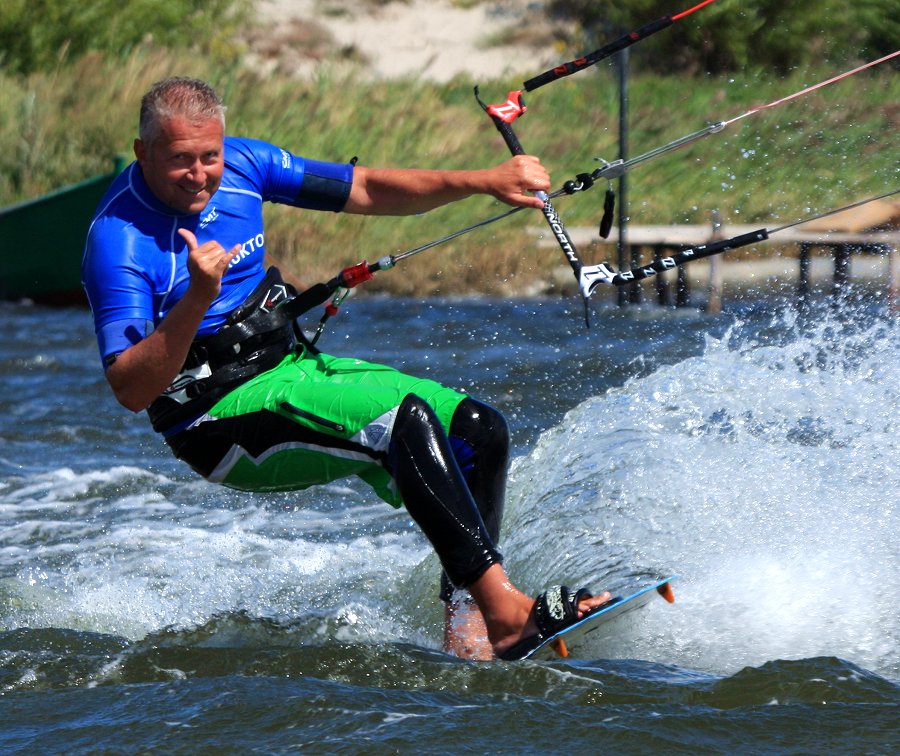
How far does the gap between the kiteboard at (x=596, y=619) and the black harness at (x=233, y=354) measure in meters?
1.10

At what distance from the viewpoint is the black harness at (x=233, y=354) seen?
4.09m

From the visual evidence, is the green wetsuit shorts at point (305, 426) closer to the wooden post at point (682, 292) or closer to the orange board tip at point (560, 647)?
the orange board tip at point (560, 647)

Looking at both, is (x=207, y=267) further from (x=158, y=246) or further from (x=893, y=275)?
(x=893, y=275)

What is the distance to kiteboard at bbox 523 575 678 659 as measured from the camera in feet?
12.3

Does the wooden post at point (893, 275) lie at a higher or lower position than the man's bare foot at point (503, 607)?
higher

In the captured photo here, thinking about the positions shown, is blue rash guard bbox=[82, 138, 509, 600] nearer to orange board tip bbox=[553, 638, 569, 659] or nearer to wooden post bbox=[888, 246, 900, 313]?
orange board tip bbox=[553, 638, 569, 659]

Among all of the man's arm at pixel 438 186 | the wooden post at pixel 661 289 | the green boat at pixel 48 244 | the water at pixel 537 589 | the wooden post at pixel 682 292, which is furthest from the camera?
the green boat at pixel 48 244

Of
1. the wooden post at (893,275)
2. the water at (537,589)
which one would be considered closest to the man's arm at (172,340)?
the water at (537,589)

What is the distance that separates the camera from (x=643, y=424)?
5.64m

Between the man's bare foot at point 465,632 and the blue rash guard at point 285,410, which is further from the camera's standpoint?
the man's bare foot at point 465,632

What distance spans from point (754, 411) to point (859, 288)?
9822 mm

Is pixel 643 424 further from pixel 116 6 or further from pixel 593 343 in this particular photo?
pixel 116 6

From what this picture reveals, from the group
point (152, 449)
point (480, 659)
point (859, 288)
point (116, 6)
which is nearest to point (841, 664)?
point (480, 659)

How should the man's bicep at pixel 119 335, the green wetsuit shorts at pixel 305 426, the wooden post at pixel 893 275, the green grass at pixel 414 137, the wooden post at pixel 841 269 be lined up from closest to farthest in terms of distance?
the man's bicep at pixel 119 335
the green wetsuit shorts at pixel 305 426
the wooden post at pixel 893 275
the wooden post at pixel 841 269
the green grass at pixel 414 137
